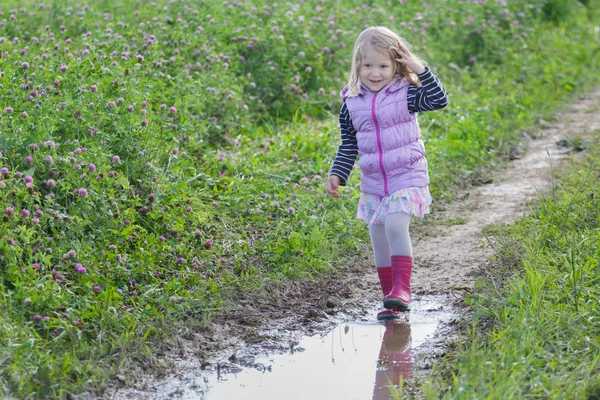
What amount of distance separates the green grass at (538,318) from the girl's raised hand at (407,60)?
112 cm

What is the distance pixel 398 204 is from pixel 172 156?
5.64 ft

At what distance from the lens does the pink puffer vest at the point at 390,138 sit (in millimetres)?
4590

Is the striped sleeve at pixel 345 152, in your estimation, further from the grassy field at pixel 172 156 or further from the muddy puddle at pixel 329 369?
the muddy puddle at pixel 329 369

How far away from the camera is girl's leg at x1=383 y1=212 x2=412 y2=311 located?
4582 mm

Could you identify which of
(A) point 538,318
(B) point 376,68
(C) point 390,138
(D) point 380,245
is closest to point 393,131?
(C) point 390,138

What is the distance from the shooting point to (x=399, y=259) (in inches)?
182

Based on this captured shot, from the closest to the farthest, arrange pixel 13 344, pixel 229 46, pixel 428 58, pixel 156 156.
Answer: pixel 13 344
pixel 156 156
pixel 229 46
pixel 428 58

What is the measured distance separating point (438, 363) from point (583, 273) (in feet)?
3.28

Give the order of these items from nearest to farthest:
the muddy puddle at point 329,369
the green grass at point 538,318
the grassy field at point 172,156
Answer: the green grass at point 538,318 → the muddy puddle at point 329,369 → the grassy field at point 172,156

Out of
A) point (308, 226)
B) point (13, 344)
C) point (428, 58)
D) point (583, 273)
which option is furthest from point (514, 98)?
point (13, 344)

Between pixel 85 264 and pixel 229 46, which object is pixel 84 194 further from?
pixel 229 46

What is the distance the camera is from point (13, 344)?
3732 millimetres

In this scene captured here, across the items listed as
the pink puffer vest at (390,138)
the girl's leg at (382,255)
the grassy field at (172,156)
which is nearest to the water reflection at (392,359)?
the girl's leg at (382,255)

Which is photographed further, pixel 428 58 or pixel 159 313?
pixel 428 58
